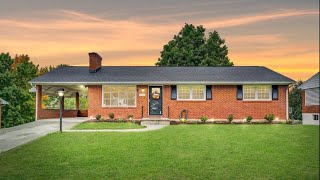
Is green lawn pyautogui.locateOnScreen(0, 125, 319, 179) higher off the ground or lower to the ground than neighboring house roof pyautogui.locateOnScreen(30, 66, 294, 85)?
lower

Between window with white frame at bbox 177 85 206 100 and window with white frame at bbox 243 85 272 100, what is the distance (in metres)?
2.81

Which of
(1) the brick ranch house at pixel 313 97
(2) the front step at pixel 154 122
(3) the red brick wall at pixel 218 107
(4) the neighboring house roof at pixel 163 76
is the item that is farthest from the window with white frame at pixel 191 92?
(1) the brick ranch house at pixel 313 97

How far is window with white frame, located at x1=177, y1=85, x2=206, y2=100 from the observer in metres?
29.6

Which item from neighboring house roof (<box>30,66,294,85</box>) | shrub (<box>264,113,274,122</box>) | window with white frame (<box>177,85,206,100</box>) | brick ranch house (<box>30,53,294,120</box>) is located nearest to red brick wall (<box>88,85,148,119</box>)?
brick ranch house (<box>30,53,294,120</box>)

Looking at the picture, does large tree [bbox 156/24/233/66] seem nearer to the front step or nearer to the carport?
the carport

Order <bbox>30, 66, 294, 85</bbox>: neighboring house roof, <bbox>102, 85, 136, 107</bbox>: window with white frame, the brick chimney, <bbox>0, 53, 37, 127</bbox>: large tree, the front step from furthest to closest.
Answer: <bbox>0, 53, 37, 127</bbox>: large tree, the brick chimney, <bbox>102, 85, 136, 107</bbox>: window with white frame, <bbox>30, 66, 294, 85</bbox>: neighboring house roof, the front step

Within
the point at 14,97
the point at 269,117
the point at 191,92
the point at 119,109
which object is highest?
the point at 191,92

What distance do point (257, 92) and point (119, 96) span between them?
9178mm

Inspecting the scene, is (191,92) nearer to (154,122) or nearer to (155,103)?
(155,103)

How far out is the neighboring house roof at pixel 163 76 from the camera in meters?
29.2

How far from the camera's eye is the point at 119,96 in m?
29.8

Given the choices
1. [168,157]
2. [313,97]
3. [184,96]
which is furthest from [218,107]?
[313,97]

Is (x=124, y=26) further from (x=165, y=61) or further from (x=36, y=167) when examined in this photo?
(x=165, y=61)

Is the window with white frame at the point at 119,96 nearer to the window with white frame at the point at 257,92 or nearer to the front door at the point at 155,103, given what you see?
the front door at the point at 155,103
